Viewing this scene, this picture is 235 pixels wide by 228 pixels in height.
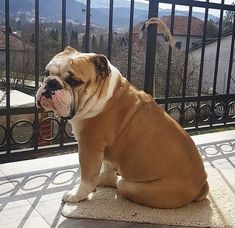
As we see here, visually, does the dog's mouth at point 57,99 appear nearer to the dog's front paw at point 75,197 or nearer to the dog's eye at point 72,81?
the dog's eye at point 72,81

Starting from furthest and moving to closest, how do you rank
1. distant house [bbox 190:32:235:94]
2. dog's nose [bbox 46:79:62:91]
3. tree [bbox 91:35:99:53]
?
distant house [bbox 190:32:235:94] → tree [bbox 91:35:99:53] → dog's nose [bbox 46:79:62:91]

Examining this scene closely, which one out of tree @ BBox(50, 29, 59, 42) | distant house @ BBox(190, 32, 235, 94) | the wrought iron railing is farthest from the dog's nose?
distant house @ BBox(190, 32, 235, 94)

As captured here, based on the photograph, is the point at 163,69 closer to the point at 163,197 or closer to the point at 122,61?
the point at 122,61

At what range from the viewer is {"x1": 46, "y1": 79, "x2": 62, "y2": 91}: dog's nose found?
5.46 feet

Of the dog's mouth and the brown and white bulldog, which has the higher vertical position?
the dog's mouth

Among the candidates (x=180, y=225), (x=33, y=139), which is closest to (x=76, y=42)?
(x=33, y=139)

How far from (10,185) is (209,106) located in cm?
219

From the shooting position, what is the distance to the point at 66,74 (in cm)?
168

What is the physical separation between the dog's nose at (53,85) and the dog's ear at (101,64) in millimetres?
205

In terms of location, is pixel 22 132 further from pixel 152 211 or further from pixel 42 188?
pixel 152 211

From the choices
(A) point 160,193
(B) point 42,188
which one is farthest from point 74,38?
(A) point 160,193

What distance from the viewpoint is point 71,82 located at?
169 centimetres

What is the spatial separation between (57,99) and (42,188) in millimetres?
757

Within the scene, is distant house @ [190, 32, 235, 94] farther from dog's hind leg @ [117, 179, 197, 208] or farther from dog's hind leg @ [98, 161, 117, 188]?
dog's hind leg @ [117, 179, 197, 208]
